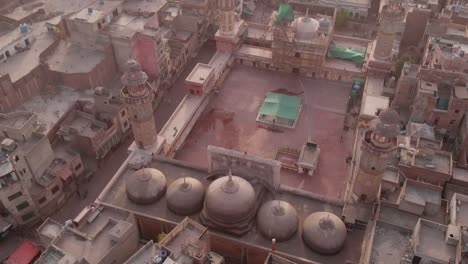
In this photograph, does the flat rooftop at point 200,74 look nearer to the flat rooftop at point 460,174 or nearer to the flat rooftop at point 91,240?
the flat rooftop at point 91,240

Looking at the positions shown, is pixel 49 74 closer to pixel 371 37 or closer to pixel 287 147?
pixel 287 147

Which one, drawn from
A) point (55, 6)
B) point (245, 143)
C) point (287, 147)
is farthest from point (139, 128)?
point (55, 6)

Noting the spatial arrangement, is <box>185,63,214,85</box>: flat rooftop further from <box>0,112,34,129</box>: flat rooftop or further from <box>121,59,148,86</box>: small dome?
<box>0,112,34,129</box>: flat rooftop

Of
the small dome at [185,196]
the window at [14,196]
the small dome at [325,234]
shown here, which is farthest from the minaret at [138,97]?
the small dome at [325,234]

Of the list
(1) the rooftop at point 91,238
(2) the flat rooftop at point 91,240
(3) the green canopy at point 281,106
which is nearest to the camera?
(1) the rooftop at point 91,238

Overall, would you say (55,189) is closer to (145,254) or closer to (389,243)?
(145,254)

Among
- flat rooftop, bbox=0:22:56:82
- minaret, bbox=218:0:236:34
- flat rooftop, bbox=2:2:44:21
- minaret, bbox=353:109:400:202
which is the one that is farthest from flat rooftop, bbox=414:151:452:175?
flat rooftop, bbox=2:2:44:21
